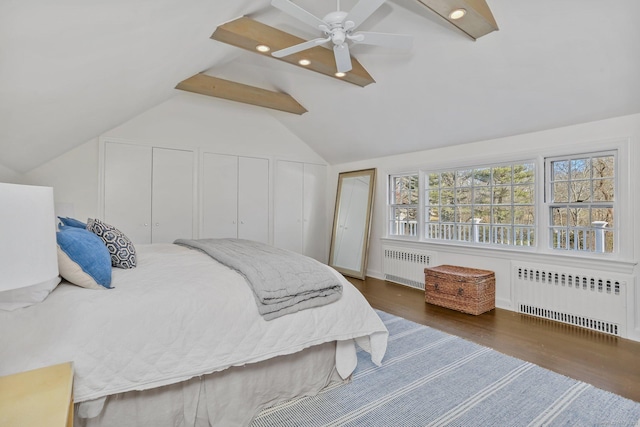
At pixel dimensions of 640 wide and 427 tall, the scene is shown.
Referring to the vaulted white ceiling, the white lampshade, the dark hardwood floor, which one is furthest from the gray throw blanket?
the dark hardwood floor

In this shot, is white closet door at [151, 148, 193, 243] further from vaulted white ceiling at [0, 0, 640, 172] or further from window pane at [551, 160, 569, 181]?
window pane at [551, 160, 569, 181]

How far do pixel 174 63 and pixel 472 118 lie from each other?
10.1 feet

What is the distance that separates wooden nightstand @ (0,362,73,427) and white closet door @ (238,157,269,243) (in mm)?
3969

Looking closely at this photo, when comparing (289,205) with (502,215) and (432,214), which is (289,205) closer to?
(432,214)

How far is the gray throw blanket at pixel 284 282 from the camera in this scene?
172cm

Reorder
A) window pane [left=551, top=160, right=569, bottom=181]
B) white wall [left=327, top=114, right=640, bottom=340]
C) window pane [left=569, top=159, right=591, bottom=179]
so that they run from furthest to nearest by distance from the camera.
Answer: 1. window pane [left=551, top=160, right=569, bottom=181]
2. window pane [left=569, top=159, right=591, bottom=179]
3. white wall [left=327, top=114, right=640, bottom=340]

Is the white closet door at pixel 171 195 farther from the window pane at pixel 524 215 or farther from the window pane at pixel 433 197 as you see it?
the window pane at pixel 524 215

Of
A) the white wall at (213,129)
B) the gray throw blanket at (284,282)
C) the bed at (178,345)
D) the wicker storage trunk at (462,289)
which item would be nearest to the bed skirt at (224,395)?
the bed at (178,345)

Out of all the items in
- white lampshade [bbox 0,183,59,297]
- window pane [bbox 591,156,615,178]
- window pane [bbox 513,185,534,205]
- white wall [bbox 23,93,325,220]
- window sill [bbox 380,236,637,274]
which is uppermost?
white wall [bbox 23,93,325,220]

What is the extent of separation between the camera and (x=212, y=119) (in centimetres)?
483

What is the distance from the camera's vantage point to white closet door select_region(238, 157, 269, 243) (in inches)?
200

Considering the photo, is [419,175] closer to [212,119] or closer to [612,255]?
[612,255]

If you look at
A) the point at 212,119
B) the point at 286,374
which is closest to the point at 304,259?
the point at 286,374

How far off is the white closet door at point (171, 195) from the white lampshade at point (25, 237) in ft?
12.7
